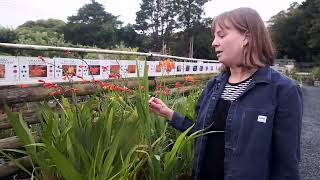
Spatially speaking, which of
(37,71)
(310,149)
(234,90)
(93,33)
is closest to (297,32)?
(93,33)

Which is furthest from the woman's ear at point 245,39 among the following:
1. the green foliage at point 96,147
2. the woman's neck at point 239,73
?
the green foliage at point 96,147

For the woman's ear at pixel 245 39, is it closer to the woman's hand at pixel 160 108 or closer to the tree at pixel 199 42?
the woman's hand at pixel 160 108

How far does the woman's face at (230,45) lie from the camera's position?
1.82 metres

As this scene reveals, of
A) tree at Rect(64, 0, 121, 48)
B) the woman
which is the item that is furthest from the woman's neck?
tree at Rect(64, 0, 121, 48)

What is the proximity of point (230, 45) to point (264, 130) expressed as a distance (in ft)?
1.32

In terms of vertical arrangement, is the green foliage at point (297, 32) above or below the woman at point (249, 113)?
above

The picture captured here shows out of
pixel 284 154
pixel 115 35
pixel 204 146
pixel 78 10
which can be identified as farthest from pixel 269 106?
pixel 78 10

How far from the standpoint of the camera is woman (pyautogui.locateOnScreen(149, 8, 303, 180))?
1.75m

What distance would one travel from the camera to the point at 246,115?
1.77 metres

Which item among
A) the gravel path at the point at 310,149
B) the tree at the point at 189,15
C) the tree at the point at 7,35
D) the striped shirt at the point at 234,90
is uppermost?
the tree at the point at 189,15

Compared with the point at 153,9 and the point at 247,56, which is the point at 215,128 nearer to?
the point at 247,56

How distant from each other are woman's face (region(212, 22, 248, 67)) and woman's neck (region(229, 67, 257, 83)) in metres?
0.07

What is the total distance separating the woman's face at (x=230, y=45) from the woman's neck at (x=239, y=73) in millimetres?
67

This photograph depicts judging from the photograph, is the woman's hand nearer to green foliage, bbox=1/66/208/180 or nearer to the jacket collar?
green foliage, bbox=1/66/208/180
